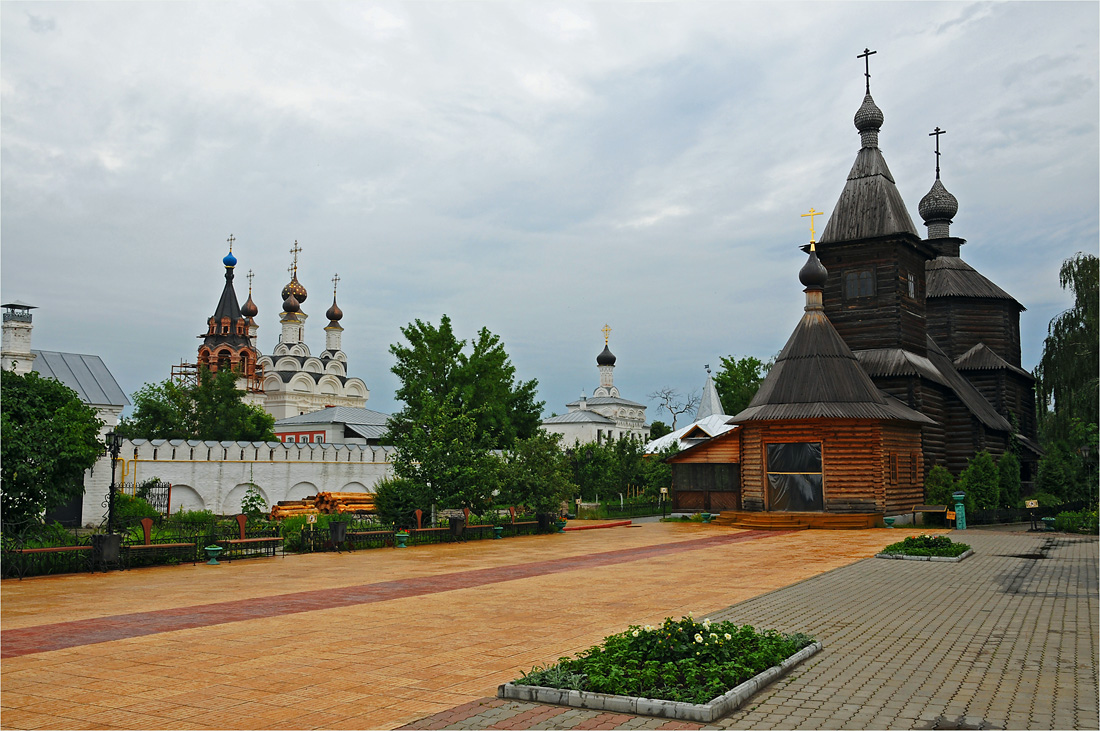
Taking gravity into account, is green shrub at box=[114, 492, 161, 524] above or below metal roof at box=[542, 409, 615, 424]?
below

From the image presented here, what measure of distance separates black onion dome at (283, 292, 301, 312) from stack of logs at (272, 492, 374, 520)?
1884 inches

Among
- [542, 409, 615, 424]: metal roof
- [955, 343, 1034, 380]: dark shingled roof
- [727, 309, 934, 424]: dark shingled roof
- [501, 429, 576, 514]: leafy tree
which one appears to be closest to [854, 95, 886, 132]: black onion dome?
[727, 309, 934, 424]: dark shingled roof

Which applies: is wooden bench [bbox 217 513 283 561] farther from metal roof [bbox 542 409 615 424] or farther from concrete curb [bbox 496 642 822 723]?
metal roof [bbox 542 409 615 424]

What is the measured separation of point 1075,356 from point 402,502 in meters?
26.7

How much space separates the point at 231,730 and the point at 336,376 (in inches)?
2945

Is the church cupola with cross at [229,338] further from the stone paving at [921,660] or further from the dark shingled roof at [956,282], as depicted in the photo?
the stone paving at [921,660]

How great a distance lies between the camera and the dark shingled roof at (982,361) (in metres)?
43.0

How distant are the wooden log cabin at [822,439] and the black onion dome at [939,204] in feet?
60.2

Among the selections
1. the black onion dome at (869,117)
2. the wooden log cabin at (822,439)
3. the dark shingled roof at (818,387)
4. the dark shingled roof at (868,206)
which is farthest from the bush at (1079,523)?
the black onion dome at (869,117)

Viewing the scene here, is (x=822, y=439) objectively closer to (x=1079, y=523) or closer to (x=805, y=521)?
(x=805, y=521)

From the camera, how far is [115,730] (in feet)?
20.2

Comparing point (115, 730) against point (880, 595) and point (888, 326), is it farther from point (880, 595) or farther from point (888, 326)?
point (888, 326)

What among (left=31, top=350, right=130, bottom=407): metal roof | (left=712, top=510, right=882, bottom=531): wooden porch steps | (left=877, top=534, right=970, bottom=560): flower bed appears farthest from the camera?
(left=31, top=350, right=130, bottom=407): metal roof

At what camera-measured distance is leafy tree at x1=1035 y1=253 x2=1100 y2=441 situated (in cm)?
3247
